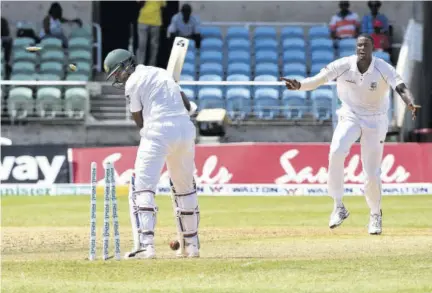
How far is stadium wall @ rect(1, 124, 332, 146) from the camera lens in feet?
83.4

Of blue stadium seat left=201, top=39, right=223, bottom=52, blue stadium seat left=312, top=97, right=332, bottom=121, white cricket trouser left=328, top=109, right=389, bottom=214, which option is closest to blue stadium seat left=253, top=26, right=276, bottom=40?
blue stadium seat left=201, top=39, right=223, bottom=52

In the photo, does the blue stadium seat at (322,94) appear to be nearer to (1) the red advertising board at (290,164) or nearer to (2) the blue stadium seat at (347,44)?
(2) the blue stadium seat at (347,44)

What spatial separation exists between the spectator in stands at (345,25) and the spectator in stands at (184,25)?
9.59 feet

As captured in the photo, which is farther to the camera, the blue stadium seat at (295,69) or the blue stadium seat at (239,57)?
the blue stadium seat at (239,57)

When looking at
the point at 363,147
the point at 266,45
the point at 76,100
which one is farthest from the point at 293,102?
the point at 363,147

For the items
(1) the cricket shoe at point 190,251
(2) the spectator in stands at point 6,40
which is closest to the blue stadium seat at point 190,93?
(2) the spectator in stands at point 6,40

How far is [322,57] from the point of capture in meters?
27.0

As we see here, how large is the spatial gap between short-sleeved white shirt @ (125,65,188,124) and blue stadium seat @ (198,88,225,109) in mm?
14450

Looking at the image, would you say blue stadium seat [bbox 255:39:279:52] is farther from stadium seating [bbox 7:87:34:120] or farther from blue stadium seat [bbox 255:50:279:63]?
stadium seating [bbox 7:87:34:120]

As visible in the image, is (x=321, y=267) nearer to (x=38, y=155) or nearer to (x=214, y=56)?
(x=38, y=155)

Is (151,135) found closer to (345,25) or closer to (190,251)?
(190,251)

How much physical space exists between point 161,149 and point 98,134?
15.0m

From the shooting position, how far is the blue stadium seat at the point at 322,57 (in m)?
26.9

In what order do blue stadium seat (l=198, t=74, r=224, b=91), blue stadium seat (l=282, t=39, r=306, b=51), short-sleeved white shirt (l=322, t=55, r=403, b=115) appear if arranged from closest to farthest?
short-sleeved white shirt (l=322, t=55, r=403, b=115), blue stadium seat (l=198, t=74, r=224, b=91), blue stadium seat (l=282, t=39, r=306, b=51)
